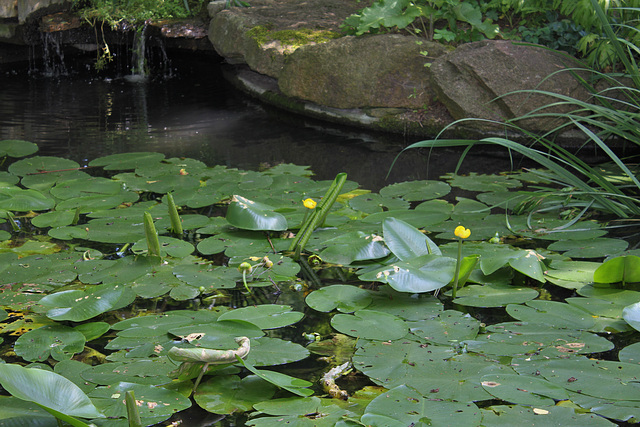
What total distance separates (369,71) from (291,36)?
34.1 inches

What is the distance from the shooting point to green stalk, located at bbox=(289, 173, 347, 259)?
7.11 feet

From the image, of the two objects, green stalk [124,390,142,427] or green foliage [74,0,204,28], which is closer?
green stalk [124,390,142,427]

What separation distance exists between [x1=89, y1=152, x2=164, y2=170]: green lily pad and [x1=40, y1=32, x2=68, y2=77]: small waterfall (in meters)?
3.28

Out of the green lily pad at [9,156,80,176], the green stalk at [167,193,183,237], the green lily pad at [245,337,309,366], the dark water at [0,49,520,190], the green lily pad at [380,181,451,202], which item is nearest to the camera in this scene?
the green lily pad at [245,337,309,366]

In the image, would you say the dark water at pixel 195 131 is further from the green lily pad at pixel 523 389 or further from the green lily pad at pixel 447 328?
the green lily pad at pixel 523 389

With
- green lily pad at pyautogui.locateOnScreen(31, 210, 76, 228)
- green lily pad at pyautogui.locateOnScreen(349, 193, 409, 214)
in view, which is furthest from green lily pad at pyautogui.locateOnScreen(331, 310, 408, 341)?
green lily pad at pyautogui.locateOnScreen(31, 210, 76, 228)

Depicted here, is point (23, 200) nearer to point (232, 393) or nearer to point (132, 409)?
point (232, 393)

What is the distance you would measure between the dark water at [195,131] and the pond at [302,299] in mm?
161

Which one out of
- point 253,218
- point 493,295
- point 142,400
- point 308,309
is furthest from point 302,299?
point 142,400

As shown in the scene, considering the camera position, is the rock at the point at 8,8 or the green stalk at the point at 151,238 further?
the rock at the point at 8,8

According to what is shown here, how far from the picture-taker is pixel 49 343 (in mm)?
1596

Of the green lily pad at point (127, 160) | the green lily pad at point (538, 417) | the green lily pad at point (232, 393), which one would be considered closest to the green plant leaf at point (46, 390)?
the green lily pad at point (232, 393)

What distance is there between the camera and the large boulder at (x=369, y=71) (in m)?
3.97

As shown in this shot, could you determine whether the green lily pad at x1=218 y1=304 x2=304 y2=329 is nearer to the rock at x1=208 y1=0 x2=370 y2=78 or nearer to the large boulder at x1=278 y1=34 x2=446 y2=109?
the large boulder at x1=278 y1=34 x2=446 y2=109
